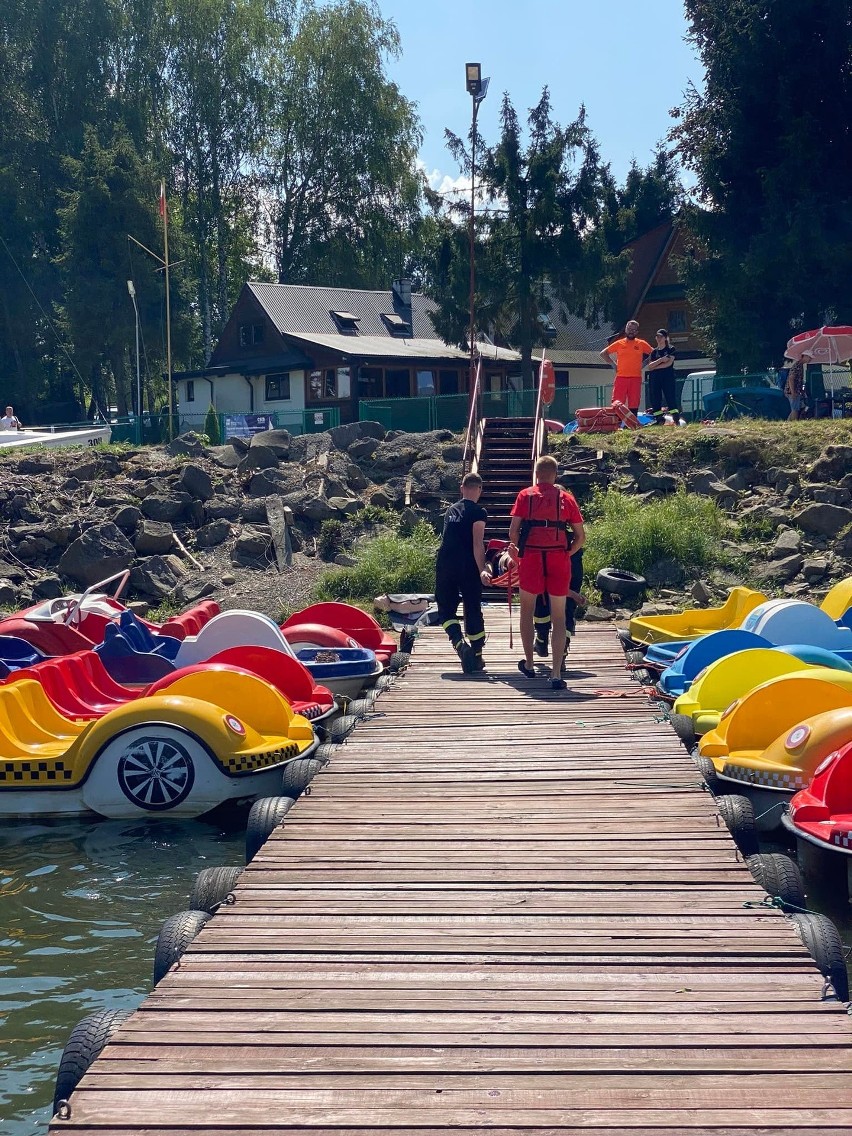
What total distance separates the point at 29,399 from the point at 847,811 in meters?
51.9

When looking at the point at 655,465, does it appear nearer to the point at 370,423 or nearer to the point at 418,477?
the point at 418,477

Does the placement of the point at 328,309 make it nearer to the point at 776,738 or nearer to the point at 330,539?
the point at 330,539

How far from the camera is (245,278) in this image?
6262cm

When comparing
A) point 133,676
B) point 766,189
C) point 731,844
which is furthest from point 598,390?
point 731,844

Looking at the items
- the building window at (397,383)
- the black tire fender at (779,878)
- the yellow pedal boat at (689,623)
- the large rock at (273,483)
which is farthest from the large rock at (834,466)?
the building window at (397,383)

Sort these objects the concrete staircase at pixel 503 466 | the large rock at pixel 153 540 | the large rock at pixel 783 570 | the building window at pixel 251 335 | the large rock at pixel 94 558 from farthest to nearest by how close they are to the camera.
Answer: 1. the building window at pixel 251 335
2. the large rock at pixel 153 540
3. the large rock at pixel 94 558
4. the concrete staircase at pixel 503 466
5. the large rock at pixel 783 570

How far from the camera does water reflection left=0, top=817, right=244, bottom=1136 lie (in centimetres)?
598

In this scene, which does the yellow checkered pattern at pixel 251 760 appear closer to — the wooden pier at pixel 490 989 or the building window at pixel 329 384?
the wooden pier at pixel 490 989

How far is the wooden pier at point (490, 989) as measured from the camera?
381 cm

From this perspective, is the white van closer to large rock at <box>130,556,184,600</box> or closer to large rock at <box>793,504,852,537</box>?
large rock at <box>793,504,852,537</box>

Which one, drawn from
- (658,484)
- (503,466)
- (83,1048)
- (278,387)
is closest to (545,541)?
(83,1048)

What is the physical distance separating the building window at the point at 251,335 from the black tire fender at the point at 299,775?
124ft

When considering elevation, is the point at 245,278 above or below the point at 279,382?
above

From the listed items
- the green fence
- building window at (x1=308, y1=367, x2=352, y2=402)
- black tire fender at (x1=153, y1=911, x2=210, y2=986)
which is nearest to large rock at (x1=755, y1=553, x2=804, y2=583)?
black tire fender at (x1=153, y1=911, x2=210, y2=986)
